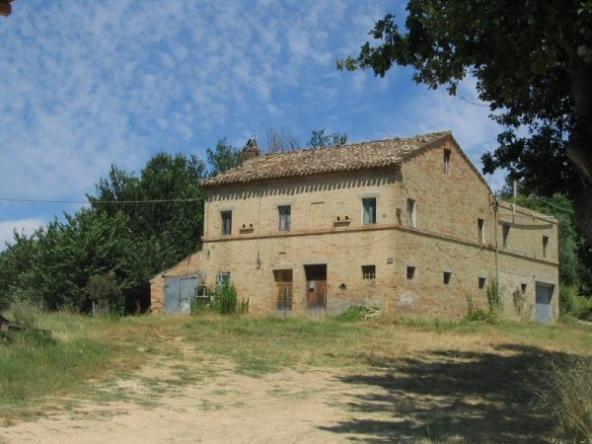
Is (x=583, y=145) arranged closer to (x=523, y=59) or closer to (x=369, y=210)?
(x=523, y=59)

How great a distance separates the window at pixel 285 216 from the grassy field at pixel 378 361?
6.48 meters

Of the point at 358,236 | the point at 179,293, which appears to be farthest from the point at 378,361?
the point at 179,293

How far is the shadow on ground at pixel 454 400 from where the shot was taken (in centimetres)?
1025

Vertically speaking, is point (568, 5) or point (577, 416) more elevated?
point (568, 5)

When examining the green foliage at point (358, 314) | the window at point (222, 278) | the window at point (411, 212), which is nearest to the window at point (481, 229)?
the window at point (411, 212)

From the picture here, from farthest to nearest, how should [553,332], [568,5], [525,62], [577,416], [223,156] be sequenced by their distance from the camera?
[223,156] < [553,332] < [525,62] < [568,5] < [577,416]

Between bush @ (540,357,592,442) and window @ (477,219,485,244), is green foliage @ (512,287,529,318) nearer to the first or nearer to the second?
window @ (477,219,485,244)

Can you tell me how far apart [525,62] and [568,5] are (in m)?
1.08

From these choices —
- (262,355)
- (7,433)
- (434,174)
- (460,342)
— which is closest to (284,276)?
(434,174)

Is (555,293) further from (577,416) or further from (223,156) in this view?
(577,416)

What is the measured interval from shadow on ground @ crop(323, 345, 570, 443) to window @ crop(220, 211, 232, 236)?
16.1 meters

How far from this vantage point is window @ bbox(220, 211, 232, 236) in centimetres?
3472

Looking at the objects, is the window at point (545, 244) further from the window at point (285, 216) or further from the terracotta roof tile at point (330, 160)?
the window at point (285, 216)

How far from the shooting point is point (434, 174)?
32719 millimetres
